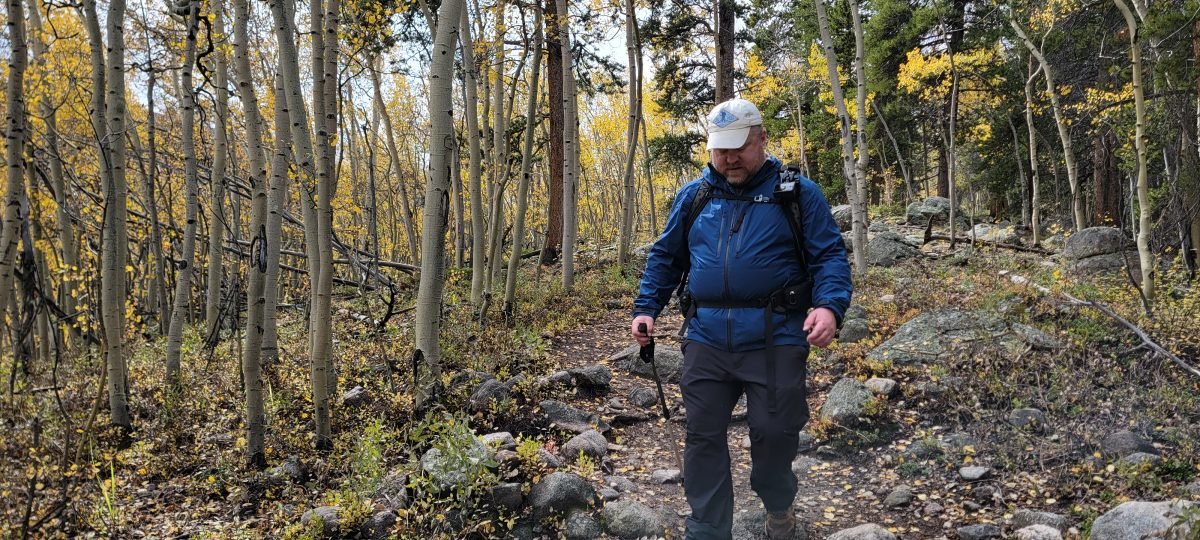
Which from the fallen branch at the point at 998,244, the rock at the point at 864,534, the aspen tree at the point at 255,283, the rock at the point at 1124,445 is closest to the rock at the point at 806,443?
the rock at the point at 864,534

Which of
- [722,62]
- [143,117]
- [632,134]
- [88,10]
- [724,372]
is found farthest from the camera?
[143,117]

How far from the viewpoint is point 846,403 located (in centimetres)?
501

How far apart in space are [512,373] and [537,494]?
277 cm

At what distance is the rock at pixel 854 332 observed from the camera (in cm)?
693

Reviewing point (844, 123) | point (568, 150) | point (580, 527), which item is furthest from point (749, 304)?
point (844, 123)

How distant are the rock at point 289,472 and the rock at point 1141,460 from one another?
5.45m

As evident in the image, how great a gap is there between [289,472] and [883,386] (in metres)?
4.94

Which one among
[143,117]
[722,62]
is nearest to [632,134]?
[722,62]

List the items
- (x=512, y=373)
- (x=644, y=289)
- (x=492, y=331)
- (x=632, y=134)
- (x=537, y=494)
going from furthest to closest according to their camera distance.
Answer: (x=632, y=134) → (x=492, y=331) → (x=512, y=373) → (x=537, y=494) → (x=644, y=289)

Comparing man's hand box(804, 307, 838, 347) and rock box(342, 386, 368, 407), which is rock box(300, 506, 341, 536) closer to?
rock box(342, 386, 368, 407)

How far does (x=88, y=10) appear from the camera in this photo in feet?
17.4

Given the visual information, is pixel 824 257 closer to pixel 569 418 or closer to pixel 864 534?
pixel 864 534

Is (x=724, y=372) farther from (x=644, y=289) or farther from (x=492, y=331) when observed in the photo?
(x=492, y=331)

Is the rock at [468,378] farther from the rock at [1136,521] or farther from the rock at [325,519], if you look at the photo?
the rock at [1136,521]
